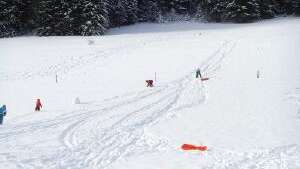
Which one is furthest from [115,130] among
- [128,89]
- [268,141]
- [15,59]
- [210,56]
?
[15,59]

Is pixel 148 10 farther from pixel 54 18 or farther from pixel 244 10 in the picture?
pixel 54 18

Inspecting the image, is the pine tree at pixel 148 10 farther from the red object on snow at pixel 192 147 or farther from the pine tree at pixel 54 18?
the red object on snow at pixel 192 147

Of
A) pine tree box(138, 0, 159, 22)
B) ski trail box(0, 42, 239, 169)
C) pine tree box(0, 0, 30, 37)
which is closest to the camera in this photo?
ski trail box(0, 42, 239, 169)

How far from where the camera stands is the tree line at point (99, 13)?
5362 cm

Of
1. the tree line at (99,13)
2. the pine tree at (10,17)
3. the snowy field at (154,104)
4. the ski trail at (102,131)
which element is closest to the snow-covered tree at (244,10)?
the tree line at (99,13)

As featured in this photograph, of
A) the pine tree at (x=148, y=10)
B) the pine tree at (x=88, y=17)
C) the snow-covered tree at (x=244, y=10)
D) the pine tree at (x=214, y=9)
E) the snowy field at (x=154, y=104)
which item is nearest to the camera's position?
the snowy field at (x=154, y=104)

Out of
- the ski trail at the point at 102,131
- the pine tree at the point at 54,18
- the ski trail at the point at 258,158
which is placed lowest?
the ski trail at the point at 102,131

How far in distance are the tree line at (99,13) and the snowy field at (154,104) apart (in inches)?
365

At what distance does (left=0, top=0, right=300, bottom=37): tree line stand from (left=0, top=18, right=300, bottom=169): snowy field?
365 inches

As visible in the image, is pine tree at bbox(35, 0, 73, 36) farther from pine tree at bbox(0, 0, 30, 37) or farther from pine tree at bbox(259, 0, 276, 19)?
pine tree at bbox(259, 0, 276, 19)

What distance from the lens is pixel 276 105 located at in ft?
66.9

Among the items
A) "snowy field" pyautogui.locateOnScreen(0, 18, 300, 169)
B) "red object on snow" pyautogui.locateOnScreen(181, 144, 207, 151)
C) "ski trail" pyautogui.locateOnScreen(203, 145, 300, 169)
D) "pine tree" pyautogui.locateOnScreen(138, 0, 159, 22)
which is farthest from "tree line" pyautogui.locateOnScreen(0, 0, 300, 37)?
"ski trail" pyautogui.locateOnScreen(203, 145, 300, 169)

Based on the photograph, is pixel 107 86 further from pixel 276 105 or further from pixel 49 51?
pixel 49 51

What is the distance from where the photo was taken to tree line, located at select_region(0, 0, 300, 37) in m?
53.6
